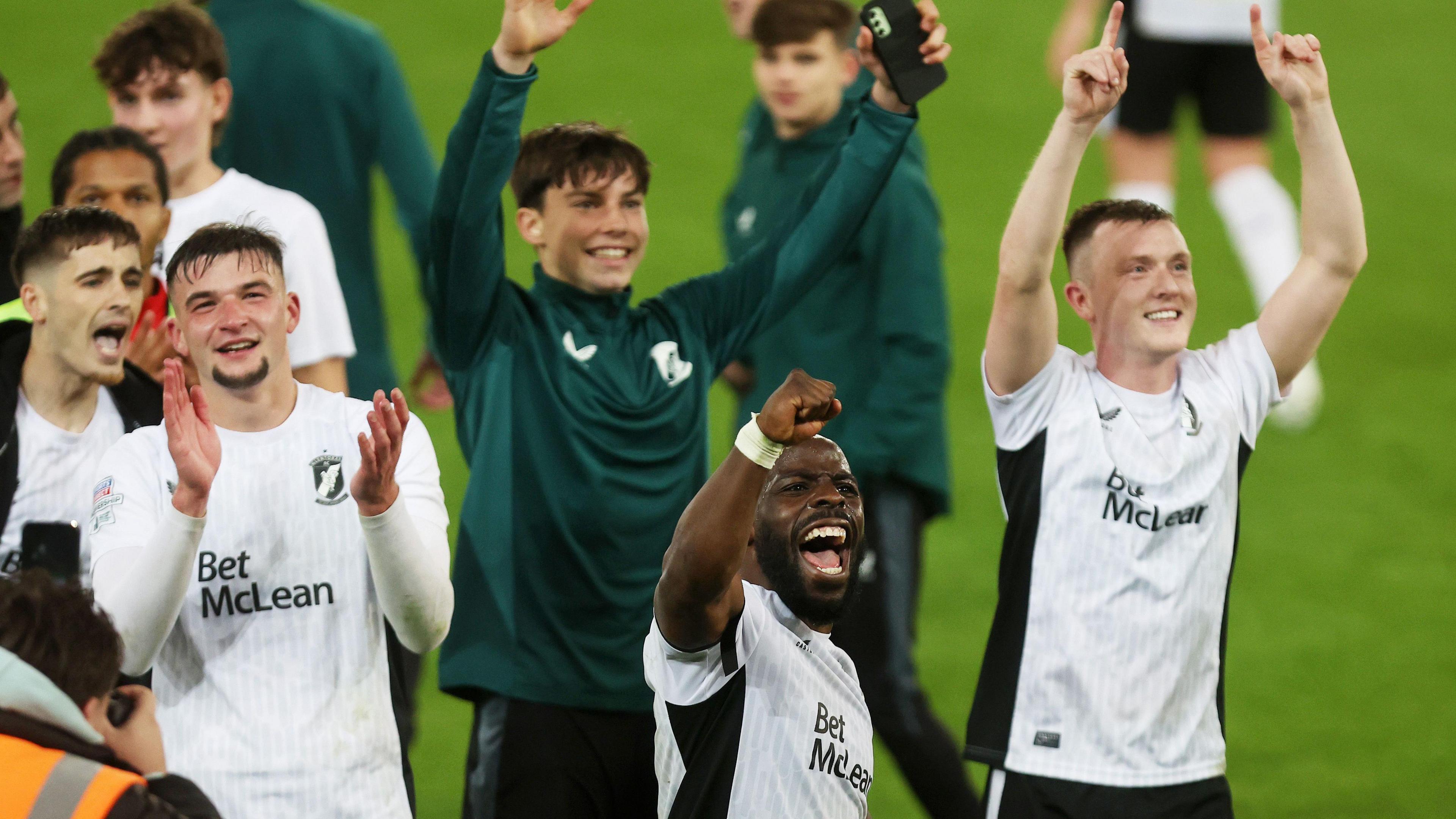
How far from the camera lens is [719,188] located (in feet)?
35.9

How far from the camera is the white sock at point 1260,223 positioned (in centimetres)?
770

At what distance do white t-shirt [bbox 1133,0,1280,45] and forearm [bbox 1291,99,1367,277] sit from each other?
474 centimetres

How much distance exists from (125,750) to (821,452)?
3.92 ft

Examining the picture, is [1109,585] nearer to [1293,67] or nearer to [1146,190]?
[1293,67]

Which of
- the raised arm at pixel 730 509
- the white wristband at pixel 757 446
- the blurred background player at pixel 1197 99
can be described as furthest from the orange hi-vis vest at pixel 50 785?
the blurred background player at pixel 1197 99

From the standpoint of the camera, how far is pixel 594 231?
3.84 metres

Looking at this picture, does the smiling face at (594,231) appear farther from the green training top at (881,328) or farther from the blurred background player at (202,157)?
the green training top at (881,328)

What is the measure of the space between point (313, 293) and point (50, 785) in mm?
2112

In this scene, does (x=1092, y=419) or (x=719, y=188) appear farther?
(x=719, y=188)

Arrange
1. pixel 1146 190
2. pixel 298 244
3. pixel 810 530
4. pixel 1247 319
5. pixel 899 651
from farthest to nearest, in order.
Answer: pixel 1247 319
pixel 1146 190
pixel 899 651
pixel 298 244
pixel 810 530

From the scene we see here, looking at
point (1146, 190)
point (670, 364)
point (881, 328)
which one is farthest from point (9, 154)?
point (1146, 190)

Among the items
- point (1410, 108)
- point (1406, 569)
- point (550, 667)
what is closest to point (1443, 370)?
point (1406, 569)

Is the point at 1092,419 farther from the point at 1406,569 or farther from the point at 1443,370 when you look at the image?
the point at 1443,370

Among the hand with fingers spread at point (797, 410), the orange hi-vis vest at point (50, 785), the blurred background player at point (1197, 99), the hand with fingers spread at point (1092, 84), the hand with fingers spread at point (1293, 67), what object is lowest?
the orange hi-vis vest at point (50, 785)
